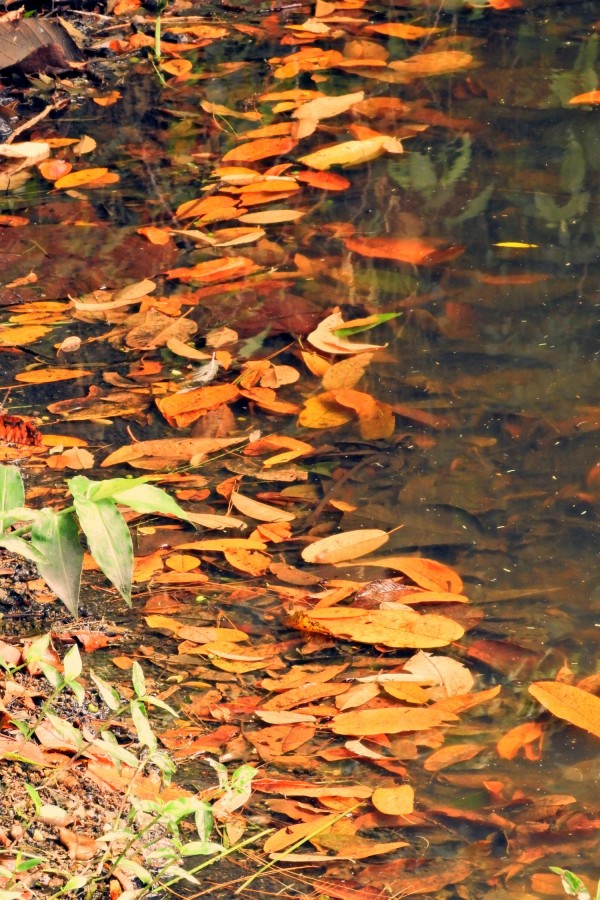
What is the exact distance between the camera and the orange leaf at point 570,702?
1.84m

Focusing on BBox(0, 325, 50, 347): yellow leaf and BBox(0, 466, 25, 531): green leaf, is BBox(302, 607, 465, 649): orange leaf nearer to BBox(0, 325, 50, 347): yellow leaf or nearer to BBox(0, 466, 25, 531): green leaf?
BBox(0, 466, 25, 531): green leaf

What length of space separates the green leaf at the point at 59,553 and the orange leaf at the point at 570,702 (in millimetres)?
927

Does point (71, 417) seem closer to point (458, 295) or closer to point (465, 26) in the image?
point (458, 295)

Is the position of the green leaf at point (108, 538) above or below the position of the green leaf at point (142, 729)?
above

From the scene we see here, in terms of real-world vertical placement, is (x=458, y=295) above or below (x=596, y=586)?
above

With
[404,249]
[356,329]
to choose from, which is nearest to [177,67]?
[404,249]

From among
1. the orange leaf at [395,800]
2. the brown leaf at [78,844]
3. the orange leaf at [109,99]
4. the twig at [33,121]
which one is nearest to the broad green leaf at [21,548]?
the brown leaf at [78,844]

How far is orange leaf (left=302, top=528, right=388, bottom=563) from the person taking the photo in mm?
2184

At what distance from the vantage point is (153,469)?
2.43m

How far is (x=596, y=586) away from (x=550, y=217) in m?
1.41

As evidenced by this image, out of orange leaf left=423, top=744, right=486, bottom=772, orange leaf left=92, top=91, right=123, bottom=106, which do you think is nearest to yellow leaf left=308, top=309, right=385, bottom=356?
orange leaf left=423, top=744, right=486, bottom=772

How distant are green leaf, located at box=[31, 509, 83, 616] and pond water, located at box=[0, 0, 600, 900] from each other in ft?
1.91

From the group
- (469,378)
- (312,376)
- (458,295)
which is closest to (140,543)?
(312,376)

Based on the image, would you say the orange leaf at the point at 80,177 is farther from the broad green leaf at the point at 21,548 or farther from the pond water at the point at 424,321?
the broad green leaf at the point at 21,548
